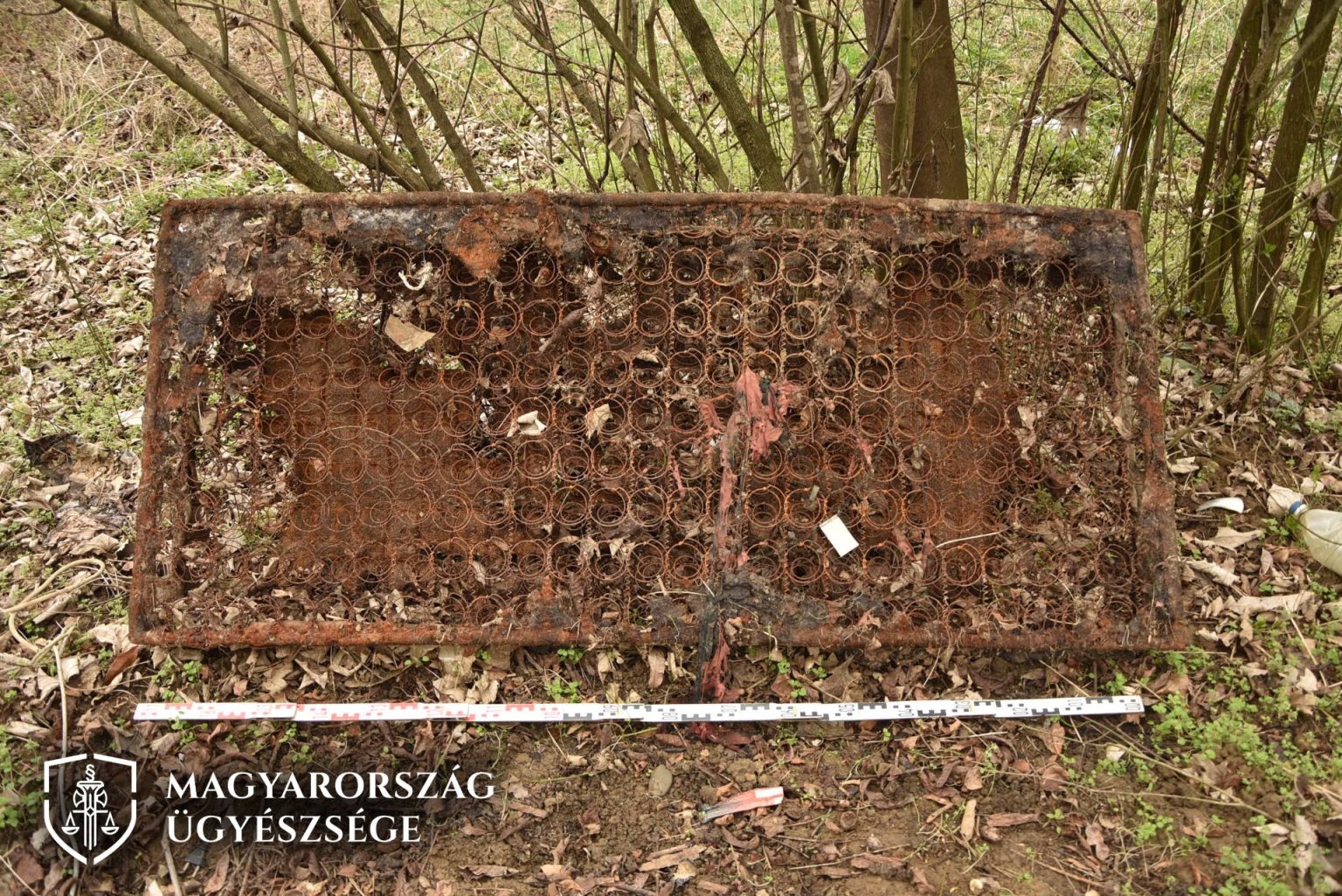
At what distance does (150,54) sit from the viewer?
2.75m

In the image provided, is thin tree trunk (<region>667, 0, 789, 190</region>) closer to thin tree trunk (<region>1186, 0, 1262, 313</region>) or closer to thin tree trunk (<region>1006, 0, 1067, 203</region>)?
thin tree trunk (<region>1006, 0, 1067, 203</region>)

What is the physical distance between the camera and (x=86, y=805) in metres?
2.42

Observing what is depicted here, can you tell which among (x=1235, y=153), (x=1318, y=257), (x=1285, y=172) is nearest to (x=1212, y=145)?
(x=1235, y=153)

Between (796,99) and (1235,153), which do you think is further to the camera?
(1235,153)

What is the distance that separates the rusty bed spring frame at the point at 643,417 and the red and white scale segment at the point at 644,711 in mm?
212

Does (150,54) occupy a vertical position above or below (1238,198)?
above

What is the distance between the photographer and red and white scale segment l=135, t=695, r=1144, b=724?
99.0 inches

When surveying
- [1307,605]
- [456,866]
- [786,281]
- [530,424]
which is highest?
[786,281]

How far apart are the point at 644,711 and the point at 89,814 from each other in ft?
4.90

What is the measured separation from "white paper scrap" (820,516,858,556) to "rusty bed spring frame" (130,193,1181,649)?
0.09ft

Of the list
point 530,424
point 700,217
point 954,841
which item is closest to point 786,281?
point 700,217

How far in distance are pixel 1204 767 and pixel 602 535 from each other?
171 centimetres

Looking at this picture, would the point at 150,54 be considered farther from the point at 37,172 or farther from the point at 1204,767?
the point at 1204,767

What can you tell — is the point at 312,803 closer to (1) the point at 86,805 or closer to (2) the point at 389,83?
(1) the point at 86,805
